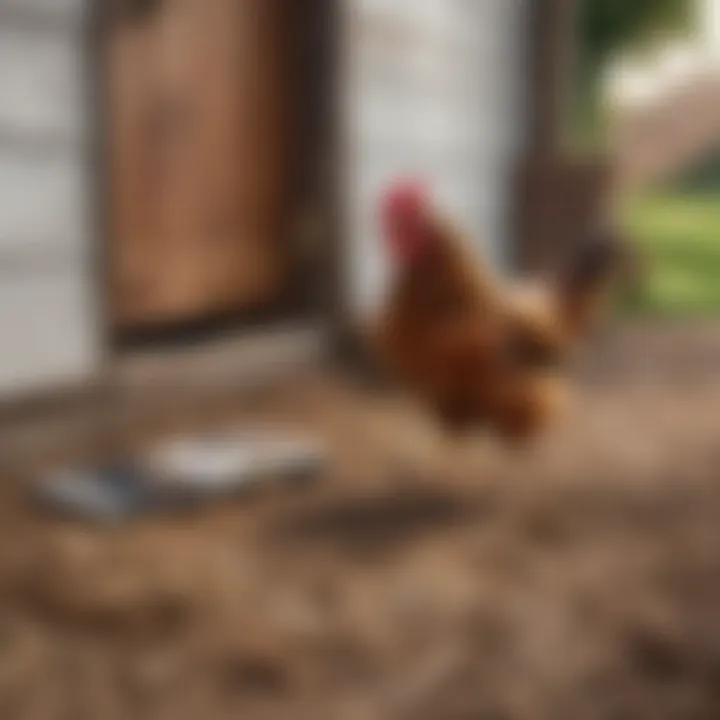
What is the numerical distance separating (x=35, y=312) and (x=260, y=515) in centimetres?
41

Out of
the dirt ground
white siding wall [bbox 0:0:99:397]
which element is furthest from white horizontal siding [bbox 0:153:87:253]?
the dirt ground

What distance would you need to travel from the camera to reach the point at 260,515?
3.72 ft

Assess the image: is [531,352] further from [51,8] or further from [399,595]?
[51,8]

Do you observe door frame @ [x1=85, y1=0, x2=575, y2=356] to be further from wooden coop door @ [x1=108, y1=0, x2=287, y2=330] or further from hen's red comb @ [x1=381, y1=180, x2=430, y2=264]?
hen's red comb @ [x1=381, y1=180, x2=430, y2=264]

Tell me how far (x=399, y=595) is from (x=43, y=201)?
66 centimetres

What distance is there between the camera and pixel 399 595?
0.94 m

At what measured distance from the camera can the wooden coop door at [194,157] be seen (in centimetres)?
159

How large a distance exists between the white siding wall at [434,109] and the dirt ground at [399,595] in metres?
0.57

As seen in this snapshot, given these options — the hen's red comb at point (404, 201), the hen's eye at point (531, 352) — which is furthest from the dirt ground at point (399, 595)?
the hen's red comb at point (404, 201)

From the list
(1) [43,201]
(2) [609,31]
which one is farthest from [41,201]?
(2) [609,31]

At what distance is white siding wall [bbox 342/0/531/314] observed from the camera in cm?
188

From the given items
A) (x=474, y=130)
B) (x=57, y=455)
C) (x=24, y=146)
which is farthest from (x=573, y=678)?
(x=474, y=130)

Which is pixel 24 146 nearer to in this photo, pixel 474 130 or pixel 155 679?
pixel 155 679

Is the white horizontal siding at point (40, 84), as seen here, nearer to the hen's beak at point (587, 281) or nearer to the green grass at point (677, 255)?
the hen's beak at point (587, 281)
